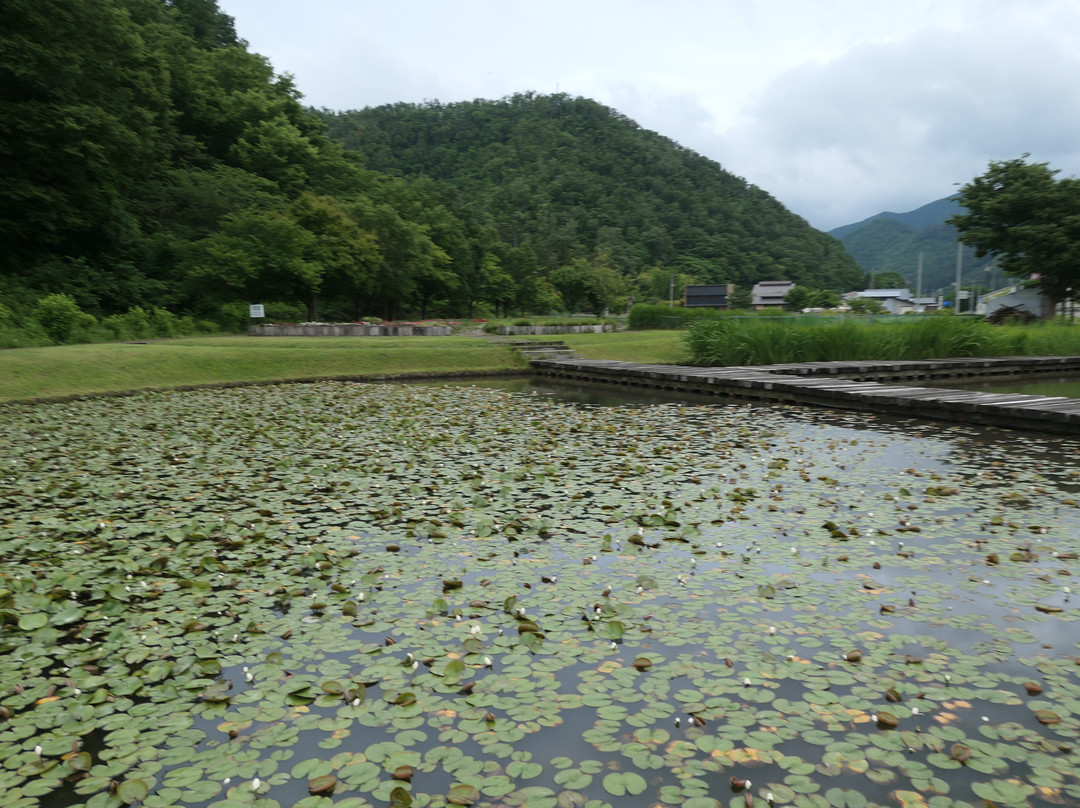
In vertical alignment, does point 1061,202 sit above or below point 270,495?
above

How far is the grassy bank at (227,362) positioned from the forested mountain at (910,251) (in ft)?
411

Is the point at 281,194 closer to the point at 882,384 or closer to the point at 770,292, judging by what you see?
the point at 882,384

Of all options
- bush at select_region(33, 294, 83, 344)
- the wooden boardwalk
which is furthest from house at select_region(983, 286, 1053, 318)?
bush at select_region(33, 294, 83, 344)

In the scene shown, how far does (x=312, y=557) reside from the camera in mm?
4723

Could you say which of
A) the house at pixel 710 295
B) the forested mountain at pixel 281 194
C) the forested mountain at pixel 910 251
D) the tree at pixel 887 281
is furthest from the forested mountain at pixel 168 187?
the forested mountain at pixel 910 251

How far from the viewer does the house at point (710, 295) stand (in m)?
78.9

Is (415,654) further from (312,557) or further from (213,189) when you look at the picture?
(213,189)

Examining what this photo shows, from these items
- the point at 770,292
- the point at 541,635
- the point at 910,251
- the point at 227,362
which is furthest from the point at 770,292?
the point at 910,251

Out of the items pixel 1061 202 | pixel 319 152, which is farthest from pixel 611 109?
pixel 1061 202

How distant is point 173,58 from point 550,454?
4511 cm

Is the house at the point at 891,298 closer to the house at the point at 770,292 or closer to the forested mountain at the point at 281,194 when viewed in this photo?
the house at the point at 770,292

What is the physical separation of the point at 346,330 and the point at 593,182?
202 feet

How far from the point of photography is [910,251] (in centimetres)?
15912

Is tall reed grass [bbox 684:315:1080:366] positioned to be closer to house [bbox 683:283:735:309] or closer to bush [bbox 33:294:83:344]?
bush [bbox 33:294:83:344]
